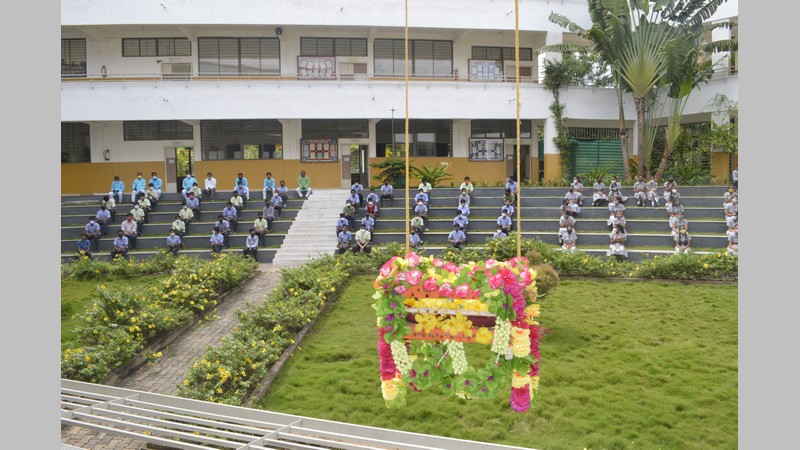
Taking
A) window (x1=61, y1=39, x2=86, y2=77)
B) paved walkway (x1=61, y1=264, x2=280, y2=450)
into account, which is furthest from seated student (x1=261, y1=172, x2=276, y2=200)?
window (x1=61, y1=39, x2=86, y2=77)

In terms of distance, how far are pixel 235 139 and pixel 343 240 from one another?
25.4 feet

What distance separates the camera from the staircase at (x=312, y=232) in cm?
1413

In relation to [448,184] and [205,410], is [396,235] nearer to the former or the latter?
[448,184]

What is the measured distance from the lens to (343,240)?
14.0 metres

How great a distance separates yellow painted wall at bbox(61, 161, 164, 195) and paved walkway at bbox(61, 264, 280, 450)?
992cm

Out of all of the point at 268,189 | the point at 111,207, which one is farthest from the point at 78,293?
the point at 268,189

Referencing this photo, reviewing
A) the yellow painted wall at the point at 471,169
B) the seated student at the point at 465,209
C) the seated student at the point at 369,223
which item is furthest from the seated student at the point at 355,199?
the yellow painted wall at the point at 471,169

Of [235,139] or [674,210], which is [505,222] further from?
[235,139]

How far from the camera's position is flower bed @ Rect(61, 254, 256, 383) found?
7371mm

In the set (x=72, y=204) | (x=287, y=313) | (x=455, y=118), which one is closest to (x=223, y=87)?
(x=72, y=204)

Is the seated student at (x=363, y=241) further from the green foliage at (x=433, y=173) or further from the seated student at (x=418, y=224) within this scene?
the green foliage at (x=433, y=173)

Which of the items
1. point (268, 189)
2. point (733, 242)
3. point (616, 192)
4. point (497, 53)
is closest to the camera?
point (733, 242)

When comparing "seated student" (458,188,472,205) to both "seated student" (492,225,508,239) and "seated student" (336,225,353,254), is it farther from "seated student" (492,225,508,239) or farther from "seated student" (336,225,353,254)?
"seated student" (336,225,353,254)

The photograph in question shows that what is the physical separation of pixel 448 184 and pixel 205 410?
15396 mm
